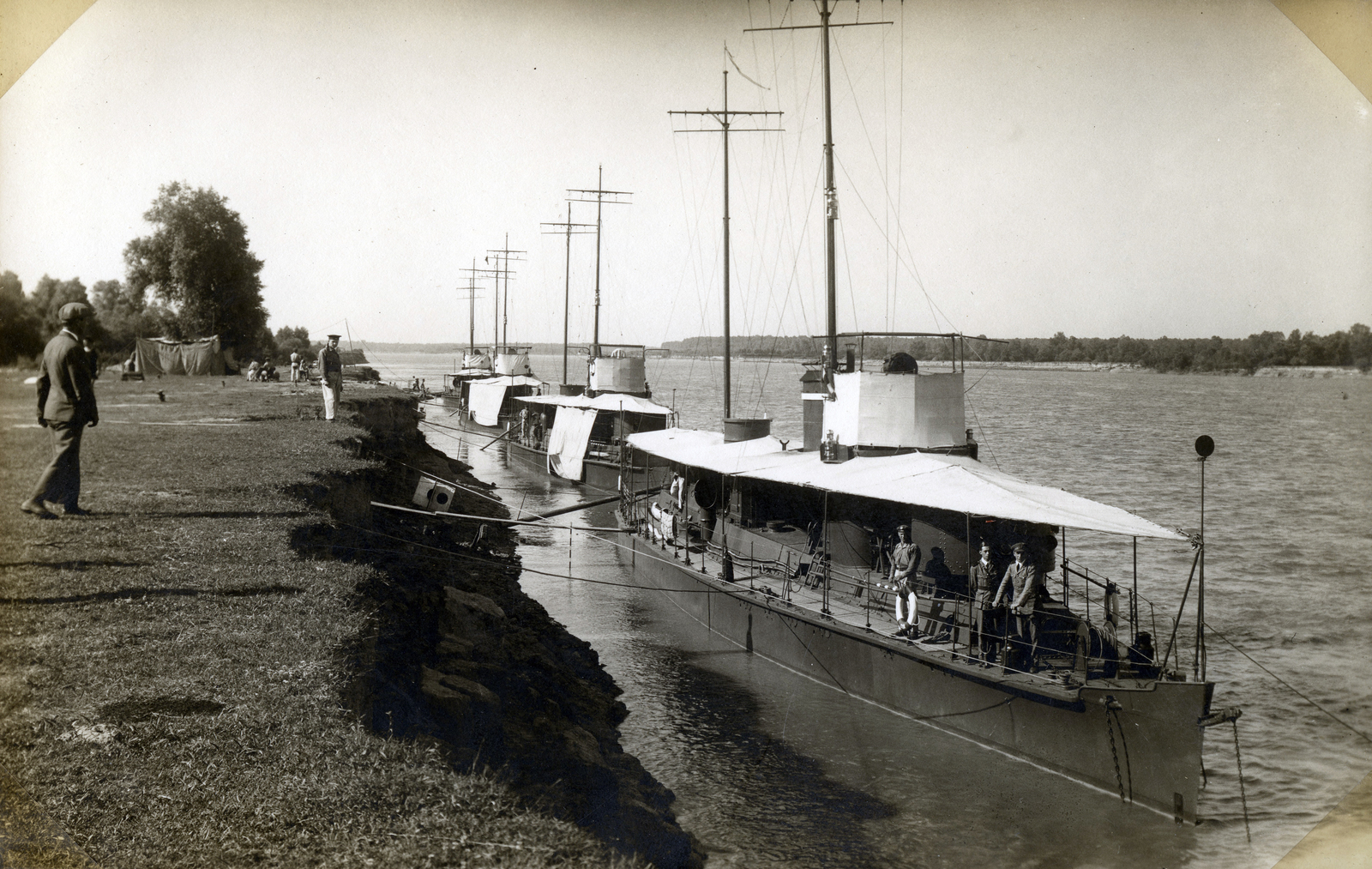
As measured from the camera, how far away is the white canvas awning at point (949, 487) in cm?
1155

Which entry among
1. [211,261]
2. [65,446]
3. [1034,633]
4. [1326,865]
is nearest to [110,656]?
[65,446]

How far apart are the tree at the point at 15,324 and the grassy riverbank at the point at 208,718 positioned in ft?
5.74

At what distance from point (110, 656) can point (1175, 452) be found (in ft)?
192

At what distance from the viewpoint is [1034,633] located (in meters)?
11.8

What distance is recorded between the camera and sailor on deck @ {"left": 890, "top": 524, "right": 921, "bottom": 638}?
525 inches

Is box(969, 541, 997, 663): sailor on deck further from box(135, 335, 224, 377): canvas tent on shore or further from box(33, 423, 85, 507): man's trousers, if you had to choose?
box(135, 335, 224, 377): canvas tent on shore

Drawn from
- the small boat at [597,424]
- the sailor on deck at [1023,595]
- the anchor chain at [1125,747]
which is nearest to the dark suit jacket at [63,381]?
the sailor on deck at [1023,595]

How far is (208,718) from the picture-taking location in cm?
669

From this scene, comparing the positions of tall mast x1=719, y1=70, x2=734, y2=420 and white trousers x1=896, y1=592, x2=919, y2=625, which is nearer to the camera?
white trousers x1=896, y1=592, x2=919, y2=625

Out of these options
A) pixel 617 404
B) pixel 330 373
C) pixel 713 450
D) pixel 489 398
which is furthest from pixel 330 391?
pixel 489 398

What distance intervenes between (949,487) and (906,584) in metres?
1.74

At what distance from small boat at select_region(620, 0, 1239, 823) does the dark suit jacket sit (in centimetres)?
1039

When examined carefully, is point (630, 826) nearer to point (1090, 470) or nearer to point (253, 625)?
point (253, 625)

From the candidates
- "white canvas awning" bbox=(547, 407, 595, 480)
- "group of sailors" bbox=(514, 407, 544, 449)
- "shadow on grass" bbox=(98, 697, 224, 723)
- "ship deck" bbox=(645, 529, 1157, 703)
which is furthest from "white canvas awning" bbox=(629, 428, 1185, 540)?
"group of sailors" bbox=(514, 407, 544, 449)
